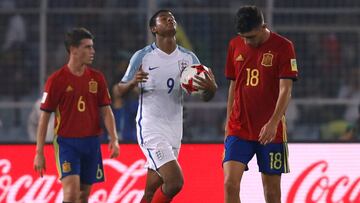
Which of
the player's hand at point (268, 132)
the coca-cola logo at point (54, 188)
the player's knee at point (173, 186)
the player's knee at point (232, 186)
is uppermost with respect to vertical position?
the player's hand at point (268, 132)

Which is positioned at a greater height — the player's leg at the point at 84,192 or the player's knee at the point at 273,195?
the player's knee at the point at 273,195

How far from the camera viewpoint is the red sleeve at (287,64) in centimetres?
967

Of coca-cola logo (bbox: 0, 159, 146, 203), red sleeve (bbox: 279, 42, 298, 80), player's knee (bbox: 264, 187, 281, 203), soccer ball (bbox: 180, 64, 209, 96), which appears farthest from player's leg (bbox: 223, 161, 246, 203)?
coca-cola logo (bbox: 0, 159, 146, 203)

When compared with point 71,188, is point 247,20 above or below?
above

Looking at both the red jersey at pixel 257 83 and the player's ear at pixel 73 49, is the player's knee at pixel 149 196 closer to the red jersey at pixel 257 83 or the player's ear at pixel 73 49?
the red jersey at pixel 257 83

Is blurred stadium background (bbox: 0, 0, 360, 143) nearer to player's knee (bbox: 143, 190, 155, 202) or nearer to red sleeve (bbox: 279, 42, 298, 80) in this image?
player's knee (bbox: 143, 190, 155, 202)

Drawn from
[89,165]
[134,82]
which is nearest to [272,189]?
[134,82]

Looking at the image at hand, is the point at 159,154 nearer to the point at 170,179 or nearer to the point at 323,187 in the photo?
the point at 170,179

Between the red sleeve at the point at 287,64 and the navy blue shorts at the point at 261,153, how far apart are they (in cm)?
60

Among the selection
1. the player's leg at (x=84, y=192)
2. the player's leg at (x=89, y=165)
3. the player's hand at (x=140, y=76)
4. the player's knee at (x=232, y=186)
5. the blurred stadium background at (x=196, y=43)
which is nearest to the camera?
the player's knee at (x=232, y=186)

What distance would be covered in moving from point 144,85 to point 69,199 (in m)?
1.18

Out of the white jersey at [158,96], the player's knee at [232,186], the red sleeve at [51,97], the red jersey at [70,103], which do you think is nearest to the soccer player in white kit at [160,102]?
the white jersey at [158,96]

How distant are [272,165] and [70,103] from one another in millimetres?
1784

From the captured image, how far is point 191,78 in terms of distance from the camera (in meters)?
10.5
